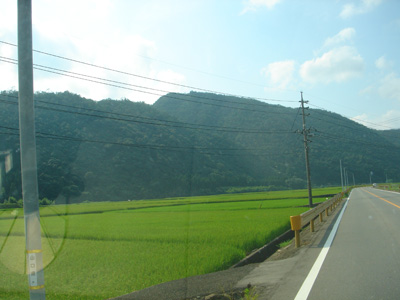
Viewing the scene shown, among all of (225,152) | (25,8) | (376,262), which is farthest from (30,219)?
(225,152)

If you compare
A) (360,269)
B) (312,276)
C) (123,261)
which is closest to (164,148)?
(123,261)

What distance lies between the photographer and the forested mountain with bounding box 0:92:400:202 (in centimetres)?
3312

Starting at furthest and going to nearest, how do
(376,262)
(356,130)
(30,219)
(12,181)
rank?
→ (356,130), (12,181), (376,262), (30,219)

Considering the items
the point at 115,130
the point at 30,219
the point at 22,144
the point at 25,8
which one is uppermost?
the point at 115,130

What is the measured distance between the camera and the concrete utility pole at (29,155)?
405cm

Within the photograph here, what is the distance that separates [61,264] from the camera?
9.79 m

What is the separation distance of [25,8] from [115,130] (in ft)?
133

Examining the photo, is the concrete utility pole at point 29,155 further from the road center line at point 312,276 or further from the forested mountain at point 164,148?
the forested mountain at point 164,148

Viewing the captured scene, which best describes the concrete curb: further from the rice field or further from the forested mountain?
the forested mountain

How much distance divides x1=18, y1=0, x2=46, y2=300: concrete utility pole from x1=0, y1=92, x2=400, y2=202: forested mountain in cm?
1530

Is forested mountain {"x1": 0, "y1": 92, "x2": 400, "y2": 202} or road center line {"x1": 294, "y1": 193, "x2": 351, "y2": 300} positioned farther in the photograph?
forested mountain {"x1": 0, "y1": 92, "x2": 400, "y2": 202}

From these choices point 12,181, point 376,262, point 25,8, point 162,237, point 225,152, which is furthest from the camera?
point 225,152

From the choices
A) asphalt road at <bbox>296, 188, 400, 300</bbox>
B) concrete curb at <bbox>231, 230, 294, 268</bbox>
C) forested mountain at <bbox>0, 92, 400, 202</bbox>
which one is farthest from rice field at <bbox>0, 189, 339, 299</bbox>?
forested mountain at <bbox>0, 92, 400, 202</bbox>

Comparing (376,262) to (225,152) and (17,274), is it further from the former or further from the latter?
(225,152)
